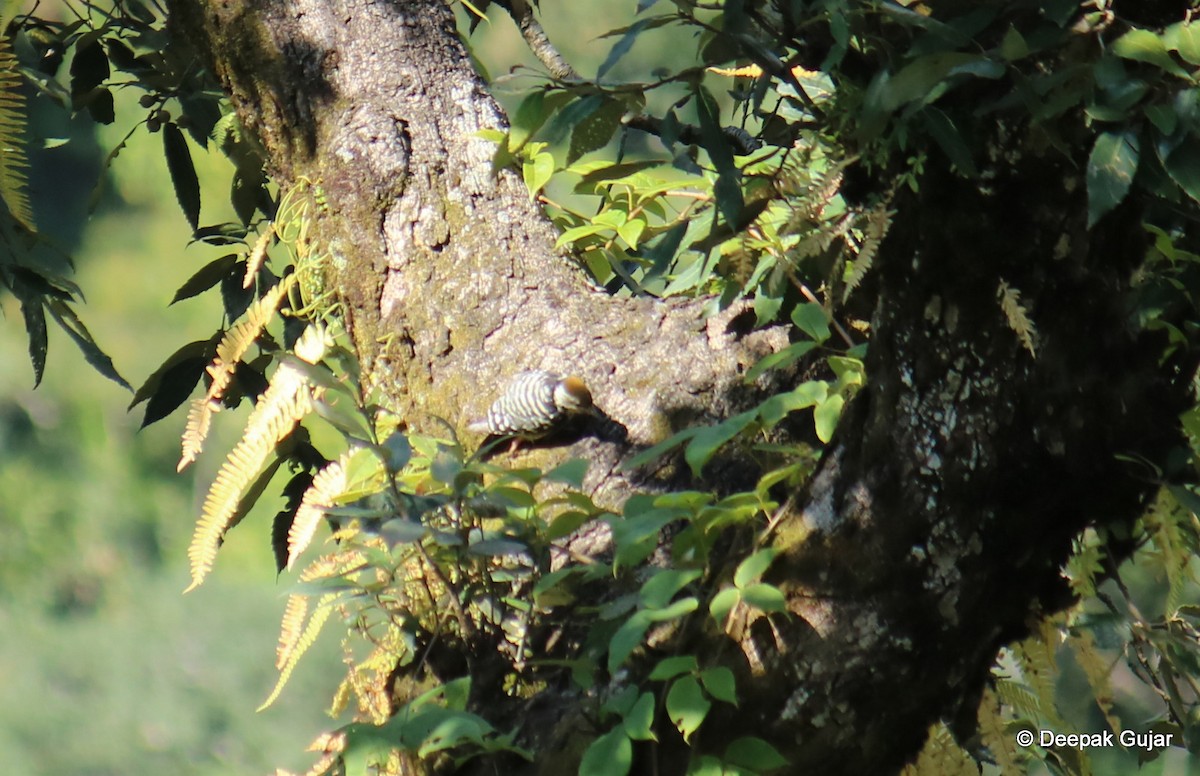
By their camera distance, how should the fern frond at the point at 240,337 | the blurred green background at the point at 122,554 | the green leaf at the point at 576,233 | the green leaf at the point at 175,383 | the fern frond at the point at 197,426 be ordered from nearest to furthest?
the fern frond at the point at 197,426 → the fern frond at the point at 240,337 → the green leaf at the point at 576,233 → the green leaf at the point at 175,383 → the blurred green background at the point at 122,554

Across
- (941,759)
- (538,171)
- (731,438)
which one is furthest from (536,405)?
(941,759)

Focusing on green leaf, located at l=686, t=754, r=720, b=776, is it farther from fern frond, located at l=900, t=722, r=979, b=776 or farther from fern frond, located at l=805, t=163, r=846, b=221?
fern frond, located at l=805, t=163, r=846, b=221

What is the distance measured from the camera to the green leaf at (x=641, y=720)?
72cm

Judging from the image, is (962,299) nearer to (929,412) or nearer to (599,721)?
(929,412)

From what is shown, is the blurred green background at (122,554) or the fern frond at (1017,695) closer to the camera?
the fern frond at (1017,695)

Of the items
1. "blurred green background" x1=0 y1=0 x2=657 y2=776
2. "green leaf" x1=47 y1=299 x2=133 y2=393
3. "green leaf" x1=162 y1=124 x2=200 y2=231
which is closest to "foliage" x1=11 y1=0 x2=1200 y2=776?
"green leaf" x1=47 y1=299 x2=133 y2=393

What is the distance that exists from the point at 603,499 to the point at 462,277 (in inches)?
12.1

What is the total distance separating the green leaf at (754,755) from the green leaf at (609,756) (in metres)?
0.07

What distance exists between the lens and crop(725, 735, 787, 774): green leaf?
0.74 m

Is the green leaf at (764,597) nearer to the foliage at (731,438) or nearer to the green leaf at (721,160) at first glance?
the foliage at (731,438)

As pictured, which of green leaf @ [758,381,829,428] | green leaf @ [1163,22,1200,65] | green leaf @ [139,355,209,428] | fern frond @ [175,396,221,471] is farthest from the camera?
green leaf @ [139,355,209,428]

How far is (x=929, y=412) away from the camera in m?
0.74

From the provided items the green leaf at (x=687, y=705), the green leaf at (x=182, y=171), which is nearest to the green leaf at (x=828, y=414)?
the green leaf at (x=687, y=705)

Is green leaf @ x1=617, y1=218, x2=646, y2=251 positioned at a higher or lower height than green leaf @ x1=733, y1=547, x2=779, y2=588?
lower
